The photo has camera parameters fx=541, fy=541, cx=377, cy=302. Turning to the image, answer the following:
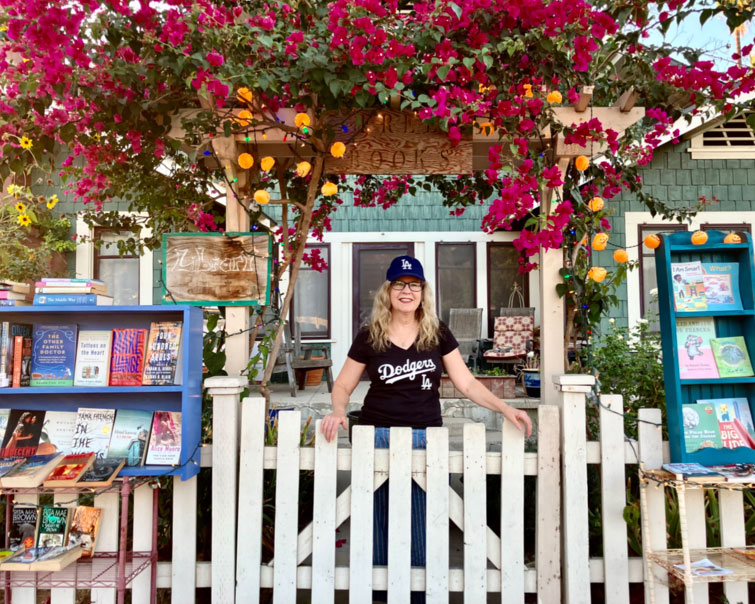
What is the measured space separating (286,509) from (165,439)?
→ 0.59 metres

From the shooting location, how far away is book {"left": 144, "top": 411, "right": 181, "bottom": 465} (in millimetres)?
2254

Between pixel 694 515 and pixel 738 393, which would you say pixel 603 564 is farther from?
pixel 738 393

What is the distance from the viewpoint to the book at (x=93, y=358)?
7.47 feet

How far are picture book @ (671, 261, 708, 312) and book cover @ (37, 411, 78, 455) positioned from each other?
2655 mm

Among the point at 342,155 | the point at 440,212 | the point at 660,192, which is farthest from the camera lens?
the point at 440,212

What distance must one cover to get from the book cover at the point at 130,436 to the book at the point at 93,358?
0.17 m

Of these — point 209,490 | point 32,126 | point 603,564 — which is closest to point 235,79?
point 32,126

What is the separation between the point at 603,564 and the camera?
2.24 metres

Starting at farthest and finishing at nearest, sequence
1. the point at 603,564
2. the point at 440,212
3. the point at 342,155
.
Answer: the point at 440,212 < the point at 342,155 < the point at 603,564

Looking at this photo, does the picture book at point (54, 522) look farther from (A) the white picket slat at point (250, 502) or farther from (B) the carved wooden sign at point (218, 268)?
(B) the carved wooden sign at point (218, 268)

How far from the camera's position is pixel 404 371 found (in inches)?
94.3

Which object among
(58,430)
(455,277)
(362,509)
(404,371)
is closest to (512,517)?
(362,509)

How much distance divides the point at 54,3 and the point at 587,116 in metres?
2.30

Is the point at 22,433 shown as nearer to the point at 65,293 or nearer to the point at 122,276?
the point at 65,293
